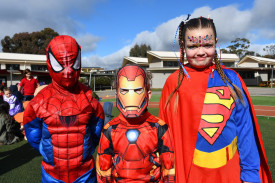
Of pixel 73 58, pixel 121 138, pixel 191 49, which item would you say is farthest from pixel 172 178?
pixel 73 58

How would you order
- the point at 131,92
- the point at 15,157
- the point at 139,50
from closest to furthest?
the point at 131,92, the point at 15,157, the point at 139,50

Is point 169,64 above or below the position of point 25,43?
Answer: below

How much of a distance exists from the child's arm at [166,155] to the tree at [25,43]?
53244 millimetres

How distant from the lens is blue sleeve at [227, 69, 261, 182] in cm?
195

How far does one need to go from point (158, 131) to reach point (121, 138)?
33cm

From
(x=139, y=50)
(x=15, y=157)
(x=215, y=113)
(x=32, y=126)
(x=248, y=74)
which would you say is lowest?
(x=15, y=157)

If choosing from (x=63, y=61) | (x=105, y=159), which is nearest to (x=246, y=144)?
(x=105, y=159)

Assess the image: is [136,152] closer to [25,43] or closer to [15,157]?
[15,157]

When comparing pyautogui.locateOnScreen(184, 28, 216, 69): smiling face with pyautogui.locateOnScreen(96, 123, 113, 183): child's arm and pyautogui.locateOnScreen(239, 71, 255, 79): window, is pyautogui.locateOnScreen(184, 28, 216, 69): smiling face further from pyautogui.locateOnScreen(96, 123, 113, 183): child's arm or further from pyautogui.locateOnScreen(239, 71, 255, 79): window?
pyautogui.locateOnScreen(239, 71, 255, 79): window

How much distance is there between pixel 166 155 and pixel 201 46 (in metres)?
1.06

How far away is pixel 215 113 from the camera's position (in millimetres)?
2008

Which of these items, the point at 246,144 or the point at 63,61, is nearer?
the point at 246,144

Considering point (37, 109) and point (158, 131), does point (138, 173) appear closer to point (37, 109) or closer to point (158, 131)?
point (158, 131)

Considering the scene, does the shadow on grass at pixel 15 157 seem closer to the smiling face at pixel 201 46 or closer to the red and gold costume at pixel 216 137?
the red and gold costume at pixel 216 137
